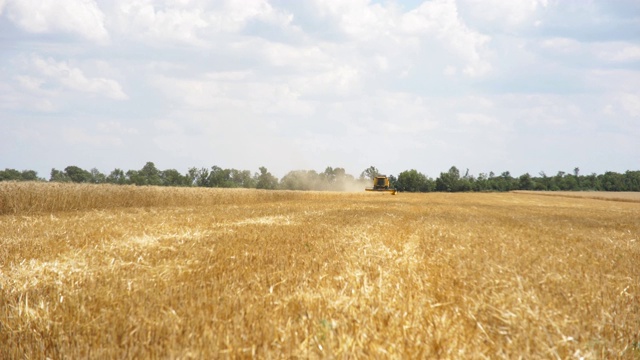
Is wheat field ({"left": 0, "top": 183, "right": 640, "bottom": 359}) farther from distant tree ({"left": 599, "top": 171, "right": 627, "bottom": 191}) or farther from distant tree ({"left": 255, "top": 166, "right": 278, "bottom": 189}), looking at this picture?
distant tree ({"left": 599, "top": 171, "right": 627, "bottom": 191})

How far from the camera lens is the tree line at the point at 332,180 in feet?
379

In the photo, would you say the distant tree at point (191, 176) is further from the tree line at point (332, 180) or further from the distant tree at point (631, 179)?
the distant tree at point (631, 179)

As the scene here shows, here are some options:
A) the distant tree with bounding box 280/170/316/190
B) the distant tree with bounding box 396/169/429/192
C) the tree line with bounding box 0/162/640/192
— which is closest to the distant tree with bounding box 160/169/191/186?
the tree line with bounding box 0/162/640/192

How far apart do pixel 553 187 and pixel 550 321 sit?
153526 mm

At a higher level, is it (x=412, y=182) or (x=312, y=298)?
(x=412, y=182)

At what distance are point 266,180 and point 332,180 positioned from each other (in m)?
17.2

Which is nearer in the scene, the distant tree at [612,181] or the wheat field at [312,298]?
the wheat field at [312,298]

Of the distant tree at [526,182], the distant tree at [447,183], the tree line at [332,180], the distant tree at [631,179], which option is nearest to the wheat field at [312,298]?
the tree line at [332,180]

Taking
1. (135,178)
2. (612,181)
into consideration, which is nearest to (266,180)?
(135,178)

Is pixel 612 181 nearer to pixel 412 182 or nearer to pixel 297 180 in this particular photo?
pixel 412 182

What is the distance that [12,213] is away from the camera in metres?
20.3

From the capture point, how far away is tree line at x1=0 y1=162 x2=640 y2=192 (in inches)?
4545

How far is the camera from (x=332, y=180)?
119125mm

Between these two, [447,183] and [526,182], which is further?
[526,182]
